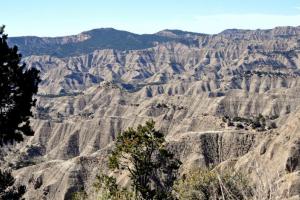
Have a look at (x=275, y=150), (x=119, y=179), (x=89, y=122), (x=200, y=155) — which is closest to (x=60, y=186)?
(x=119, y=179)

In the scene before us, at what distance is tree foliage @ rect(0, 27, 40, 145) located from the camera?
29266 mm

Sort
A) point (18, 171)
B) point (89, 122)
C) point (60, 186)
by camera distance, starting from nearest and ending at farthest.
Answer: point (60, 186) < point (18, 171) < point (89, 122)

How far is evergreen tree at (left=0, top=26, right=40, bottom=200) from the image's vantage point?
96.1ft

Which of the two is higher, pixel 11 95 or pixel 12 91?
pixel 12 91

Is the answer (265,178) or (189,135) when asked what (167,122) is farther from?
(265,178)

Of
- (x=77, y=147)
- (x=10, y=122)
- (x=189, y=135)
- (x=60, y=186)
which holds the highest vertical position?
(x=10, y=122)

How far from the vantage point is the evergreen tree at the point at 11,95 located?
29297 millimetres

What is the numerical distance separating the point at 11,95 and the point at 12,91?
0.31 m

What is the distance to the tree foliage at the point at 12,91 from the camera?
29266mm

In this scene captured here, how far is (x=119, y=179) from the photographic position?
89.2 meters

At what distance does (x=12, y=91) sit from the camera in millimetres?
29859

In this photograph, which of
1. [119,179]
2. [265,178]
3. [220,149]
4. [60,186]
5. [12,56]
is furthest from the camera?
[220,149]

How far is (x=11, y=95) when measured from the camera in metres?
30.0

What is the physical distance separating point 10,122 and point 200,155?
260ft
